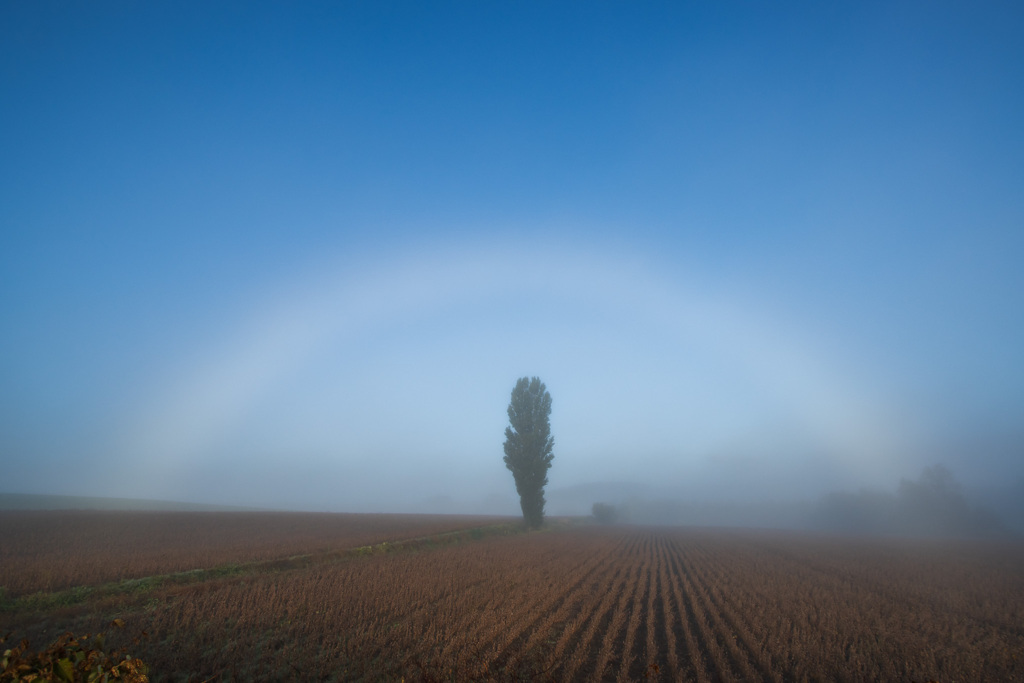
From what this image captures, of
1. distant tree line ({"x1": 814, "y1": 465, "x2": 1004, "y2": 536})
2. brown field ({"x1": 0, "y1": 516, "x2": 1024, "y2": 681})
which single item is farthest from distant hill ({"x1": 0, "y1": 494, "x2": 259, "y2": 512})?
distant tree line ({"x1": 814, "y1": 465, "x2": 1004, "y2": 536})

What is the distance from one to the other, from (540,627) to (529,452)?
3188 cm

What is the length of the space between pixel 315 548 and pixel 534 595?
43.9 feet

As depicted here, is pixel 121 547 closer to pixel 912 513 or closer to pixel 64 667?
pixel 64 667

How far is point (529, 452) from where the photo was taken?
41.2 metres

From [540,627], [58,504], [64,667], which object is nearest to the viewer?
[64,667]

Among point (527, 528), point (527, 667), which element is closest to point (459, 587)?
point (527, 667)

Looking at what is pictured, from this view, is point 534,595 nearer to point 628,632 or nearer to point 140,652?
point 628,632

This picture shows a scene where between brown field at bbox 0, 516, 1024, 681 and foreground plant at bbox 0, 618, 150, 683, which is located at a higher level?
foreground plant at bbox 0, 618, 150, 683

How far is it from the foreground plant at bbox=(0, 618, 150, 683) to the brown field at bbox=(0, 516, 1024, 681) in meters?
2.77

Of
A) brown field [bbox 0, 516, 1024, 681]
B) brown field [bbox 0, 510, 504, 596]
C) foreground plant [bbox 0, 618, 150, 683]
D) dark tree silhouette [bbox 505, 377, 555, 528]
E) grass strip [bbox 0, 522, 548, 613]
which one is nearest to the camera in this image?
foreground plant [bbox 0, 618, 150, 683]

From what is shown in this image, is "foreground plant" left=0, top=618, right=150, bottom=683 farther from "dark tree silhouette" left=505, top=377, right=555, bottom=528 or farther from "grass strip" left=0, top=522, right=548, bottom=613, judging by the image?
"dark tree silhouette" left=505, top=377, right=555, bottom=528

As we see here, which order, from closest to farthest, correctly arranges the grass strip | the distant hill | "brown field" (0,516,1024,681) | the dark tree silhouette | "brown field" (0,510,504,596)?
"brown field" (0,516,1024,681), the grass strip, "brown field" (0,510,504,596), the dark tree silhouette, the distant hill

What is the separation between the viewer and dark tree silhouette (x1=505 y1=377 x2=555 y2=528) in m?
41.2

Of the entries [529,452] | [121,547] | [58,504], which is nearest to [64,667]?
[121,547]
